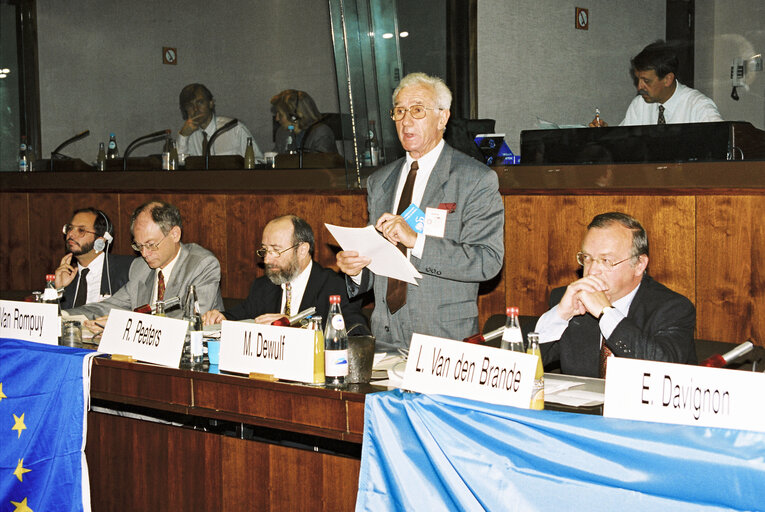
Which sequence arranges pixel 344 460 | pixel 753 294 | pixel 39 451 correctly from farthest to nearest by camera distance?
1. pixel 753 294
2. pixel 39 451
3. pixel 344 460

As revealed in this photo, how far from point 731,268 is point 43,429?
8.25 ft

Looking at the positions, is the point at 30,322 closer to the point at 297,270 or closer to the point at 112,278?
the point at 297,270

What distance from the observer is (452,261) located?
8.52ft

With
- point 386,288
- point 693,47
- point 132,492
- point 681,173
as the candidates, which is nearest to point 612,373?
point 386,288

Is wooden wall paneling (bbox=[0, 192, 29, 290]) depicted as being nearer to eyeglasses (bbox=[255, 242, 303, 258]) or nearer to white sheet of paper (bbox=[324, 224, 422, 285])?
eyeglasses (bbox=[255, 242, 303, 258])

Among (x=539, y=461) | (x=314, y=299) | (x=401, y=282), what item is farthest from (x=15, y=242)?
(x=539, y=461)

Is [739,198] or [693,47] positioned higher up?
[693,47]

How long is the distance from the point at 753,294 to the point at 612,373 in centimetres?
181

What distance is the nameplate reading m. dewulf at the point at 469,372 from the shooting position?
180 centimetres

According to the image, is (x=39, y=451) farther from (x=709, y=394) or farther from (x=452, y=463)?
(x=709, y=394)

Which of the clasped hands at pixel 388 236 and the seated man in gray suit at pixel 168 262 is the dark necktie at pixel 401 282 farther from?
the seated man in gray suit at pixel 168 262

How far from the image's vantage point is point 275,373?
2.20m

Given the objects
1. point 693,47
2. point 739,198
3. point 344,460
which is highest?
point 693,47

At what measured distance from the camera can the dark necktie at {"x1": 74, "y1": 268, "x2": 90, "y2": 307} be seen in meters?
4.09
